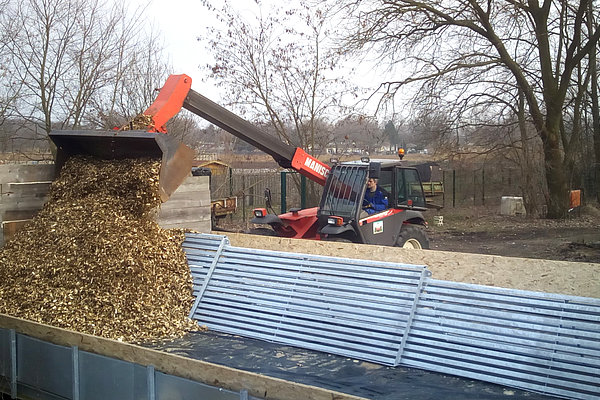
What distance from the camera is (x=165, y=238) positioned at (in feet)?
21.1

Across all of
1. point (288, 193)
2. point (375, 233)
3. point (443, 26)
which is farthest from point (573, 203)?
point (375, 233)

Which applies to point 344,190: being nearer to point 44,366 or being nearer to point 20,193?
point 20,193

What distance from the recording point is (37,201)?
7086mm

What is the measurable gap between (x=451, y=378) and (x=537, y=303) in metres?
0.83

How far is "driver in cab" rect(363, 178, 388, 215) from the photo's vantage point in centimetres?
898

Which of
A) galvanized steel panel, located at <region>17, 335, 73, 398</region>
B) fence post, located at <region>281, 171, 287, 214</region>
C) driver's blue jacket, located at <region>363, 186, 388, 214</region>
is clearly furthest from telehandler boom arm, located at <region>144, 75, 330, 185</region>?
fence post, located at <region>281, 171, 287, 214</region>

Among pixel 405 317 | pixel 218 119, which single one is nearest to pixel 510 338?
pixel 405 317

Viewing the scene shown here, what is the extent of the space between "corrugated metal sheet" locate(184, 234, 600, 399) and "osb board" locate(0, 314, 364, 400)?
4.89 ft

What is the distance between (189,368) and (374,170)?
17.0 ft

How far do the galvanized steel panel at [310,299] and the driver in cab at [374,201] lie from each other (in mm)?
3196

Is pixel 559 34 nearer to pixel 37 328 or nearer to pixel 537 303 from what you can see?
pixel 537 303

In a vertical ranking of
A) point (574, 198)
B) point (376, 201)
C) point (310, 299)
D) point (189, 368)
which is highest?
point (376, 201)

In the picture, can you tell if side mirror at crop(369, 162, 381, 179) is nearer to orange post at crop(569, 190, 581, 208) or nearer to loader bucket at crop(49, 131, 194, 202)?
loader bucket at crop(49, 131, 194, 202)

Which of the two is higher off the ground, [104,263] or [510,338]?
[104,263]
